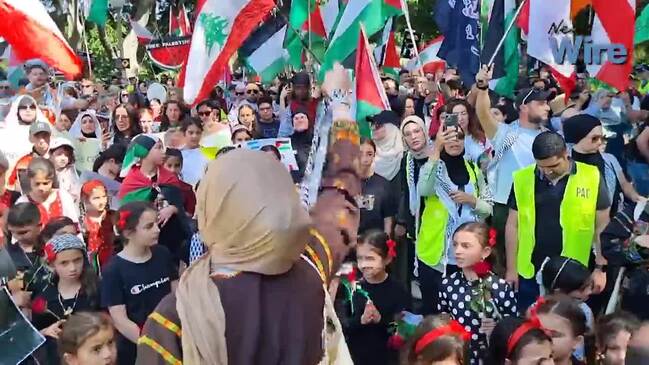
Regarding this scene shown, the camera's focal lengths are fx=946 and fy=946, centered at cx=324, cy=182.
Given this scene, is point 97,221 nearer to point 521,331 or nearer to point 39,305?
point 39,305

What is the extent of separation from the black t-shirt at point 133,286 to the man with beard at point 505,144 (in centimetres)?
211

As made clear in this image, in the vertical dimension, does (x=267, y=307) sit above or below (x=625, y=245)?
above

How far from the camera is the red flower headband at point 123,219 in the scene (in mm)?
4898

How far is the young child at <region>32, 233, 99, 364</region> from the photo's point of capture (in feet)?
15.2

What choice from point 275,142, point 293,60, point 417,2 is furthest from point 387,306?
point 417,2

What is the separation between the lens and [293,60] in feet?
42.0

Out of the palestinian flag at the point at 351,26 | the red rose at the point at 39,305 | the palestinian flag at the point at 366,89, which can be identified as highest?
the palestinian flag at the point at 351,26

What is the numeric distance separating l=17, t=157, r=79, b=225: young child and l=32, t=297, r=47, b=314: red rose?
1.35 m

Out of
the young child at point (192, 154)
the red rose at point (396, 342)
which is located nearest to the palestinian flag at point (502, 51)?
the young child at point (192, 154)

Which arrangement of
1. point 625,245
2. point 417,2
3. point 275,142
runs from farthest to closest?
point 417,2 → point 275,142 → point 625,245

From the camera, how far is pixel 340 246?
2.77 metres

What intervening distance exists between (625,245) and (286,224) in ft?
8.74

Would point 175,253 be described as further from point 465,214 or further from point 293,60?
point 293,60

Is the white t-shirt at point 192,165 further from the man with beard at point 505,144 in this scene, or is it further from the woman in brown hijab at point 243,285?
the woman in brown hijab at point 243,285
